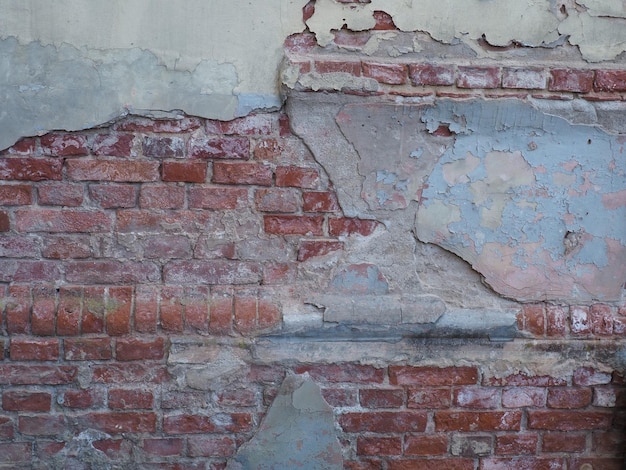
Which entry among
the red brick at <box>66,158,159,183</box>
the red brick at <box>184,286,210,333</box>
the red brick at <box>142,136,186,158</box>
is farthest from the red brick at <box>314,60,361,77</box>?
the red brick at <box>184,286,210,333</box>

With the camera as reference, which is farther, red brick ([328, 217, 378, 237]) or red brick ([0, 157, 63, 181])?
red brick ([328, 217, 378, 237])

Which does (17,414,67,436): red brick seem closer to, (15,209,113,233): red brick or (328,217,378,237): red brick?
(15,209,113,233): red brick

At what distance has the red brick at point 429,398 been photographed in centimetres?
229

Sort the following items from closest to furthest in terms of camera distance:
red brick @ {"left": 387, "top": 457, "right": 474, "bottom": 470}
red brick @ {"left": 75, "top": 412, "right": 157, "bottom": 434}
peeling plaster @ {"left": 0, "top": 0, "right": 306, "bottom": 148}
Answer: peeling plaster @ {"left": 0, "top": 0, "right": 306, "bottom": 148} → red brick @ {"left": 75, "top": 412, "right": 157, "bottom": 434} → red brick @ {"left": 387, "top": 457, "right": 474, "bottom": 470}

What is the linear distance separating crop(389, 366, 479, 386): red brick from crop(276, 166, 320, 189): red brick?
694 mm

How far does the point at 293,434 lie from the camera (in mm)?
2262

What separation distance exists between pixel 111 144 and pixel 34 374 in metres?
0.79

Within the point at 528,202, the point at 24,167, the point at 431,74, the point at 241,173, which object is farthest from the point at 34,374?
the point at 528,202

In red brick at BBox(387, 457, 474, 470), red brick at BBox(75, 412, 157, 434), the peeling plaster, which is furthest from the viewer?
red brick at BBox(387, 457, 474, 470)

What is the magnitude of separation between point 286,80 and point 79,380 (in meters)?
1.19

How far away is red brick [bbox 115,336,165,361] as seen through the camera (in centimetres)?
218

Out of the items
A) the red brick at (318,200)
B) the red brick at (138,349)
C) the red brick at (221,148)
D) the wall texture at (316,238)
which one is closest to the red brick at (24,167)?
the wall texture at (316,238)

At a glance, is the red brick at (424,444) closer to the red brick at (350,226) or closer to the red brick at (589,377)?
the red brick at (589,377)

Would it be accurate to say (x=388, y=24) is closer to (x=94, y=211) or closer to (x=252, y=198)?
(x=252, y=198)
